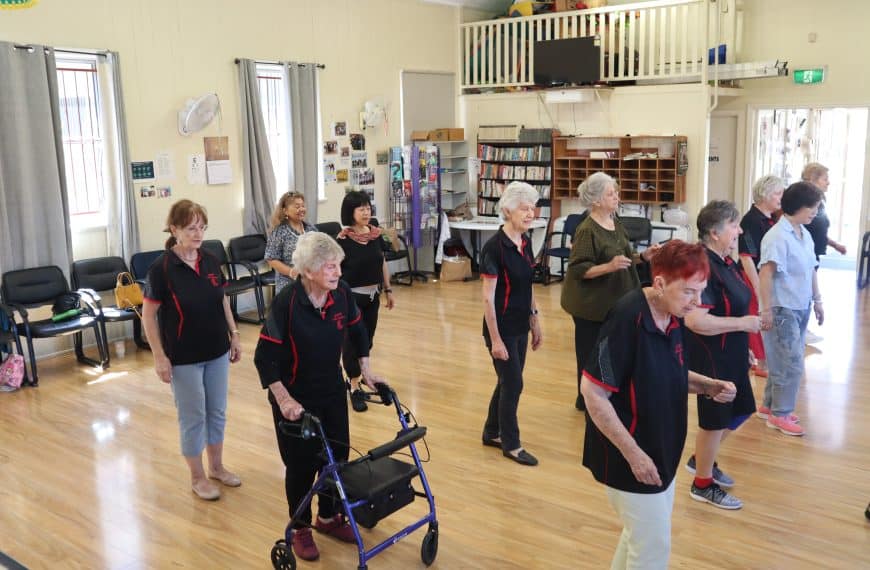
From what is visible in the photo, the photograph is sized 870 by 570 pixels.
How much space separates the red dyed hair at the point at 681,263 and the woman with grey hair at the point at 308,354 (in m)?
1.37

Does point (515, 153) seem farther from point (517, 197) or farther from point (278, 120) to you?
point (517, 197)

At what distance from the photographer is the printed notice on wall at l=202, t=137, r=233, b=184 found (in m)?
8.46

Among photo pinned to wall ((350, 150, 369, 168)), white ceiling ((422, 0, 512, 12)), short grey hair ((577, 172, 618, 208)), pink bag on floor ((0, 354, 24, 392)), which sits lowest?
pink bag on floor ((0, 354, 24, 392))

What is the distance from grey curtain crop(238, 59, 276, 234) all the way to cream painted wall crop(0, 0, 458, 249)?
105 millimetres

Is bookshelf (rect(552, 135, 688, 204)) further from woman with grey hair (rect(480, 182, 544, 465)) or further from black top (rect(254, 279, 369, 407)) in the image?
black top (rect(254, 279, 369, 407))

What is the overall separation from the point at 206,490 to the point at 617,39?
8157 mm

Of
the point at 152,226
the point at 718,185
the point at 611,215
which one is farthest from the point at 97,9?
the point at 718,185

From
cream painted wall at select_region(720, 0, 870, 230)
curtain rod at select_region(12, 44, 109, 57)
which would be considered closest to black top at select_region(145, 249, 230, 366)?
curtain rod at select_region(12, 44, 109, 57)

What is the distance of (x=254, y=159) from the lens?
877 cm

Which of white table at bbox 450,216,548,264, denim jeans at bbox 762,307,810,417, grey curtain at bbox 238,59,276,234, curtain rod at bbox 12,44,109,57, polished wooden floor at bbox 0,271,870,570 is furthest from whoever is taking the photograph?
white table at bbox 450,216,548,264

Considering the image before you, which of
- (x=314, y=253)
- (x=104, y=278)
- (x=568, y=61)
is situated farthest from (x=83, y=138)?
(x=568, y=61)

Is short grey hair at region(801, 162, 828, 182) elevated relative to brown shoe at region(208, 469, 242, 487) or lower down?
elevated

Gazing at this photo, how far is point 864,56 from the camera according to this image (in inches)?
378

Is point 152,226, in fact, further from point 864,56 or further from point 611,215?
point 864,56
